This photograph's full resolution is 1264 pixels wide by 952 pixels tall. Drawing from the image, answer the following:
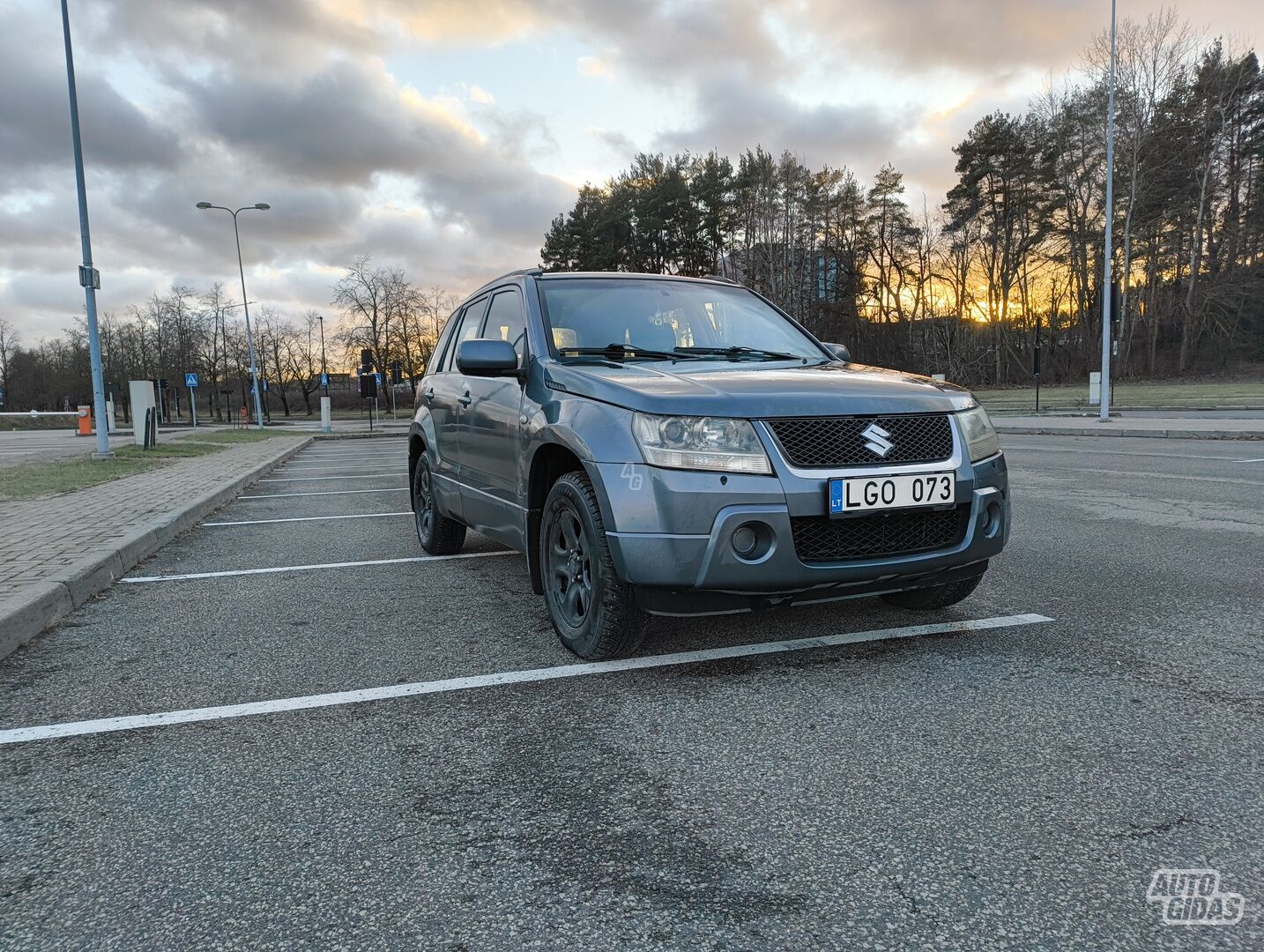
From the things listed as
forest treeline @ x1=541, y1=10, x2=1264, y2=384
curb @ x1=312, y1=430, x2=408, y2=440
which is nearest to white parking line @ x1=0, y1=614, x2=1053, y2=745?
curb @ x1=312, y1=430, x2=408, y2=440

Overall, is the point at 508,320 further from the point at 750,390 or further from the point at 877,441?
the point at 877,441

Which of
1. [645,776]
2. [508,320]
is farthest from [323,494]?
[645,776]

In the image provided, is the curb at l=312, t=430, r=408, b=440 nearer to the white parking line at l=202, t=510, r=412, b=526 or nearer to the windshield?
the white parking line at l=202, t=510, r=412, b=526

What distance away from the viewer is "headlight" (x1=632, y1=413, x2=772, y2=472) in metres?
3.11

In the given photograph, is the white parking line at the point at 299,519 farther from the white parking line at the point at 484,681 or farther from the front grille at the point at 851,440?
the front grille at the point at 851,440

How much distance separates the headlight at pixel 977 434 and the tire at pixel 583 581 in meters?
1.56

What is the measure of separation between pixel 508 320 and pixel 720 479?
224 centimetres

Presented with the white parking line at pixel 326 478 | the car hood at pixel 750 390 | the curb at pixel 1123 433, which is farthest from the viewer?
the curb at pixel 1123 433

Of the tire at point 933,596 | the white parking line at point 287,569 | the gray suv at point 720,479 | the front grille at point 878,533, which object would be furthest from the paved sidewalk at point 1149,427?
the front grille at point 878,533

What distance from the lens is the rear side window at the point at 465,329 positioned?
552 cm

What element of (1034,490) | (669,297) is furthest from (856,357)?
(669,297)

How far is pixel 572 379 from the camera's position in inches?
146

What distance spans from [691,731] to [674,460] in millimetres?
968

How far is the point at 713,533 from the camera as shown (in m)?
3.06
